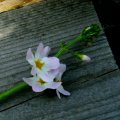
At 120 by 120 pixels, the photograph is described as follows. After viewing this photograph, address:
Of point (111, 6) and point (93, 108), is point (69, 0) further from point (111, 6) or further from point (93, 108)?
point (93, 108)

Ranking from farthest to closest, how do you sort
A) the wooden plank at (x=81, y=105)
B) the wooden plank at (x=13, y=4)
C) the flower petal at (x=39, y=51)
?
the wooden plank at (x=13, y=4) → the flower petal at (x=39, y=51) → the wooden plank at (x=81, y=105)

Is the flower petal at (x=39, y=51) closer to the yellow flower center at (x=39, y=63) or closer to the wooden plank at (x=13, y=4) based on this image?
the yellow flower center at (x=39, y=63)

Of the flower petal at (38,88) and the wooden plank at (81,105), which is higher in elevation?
the flower petal at (38,88)

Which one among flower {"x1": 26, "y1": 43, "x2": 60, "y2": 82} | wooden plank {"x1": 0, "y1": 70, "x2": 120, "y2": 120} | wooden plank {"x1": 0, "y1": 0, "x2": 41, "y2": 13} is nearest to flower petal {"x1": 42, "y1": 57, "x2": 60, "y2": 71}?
flower {"x1": 26, "y1": 43, "x2": 60, "y2": 82}

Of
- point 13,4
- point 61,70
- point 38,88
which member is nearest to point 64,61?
point 61,70

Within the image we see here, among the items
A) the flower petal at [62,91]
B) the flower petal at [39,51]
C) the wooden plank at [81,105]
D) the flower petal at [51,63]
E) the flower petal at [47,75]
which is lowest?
the wooden plank at [81,105]

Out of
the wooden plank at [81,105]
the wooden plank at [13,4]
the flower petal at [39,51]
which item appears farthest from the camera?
the wooden plank at [13,4]

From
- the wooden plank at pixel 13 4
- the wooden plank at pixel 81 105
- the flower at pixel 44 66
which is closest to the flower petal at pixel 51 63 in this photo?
the flower at pixel 44 66

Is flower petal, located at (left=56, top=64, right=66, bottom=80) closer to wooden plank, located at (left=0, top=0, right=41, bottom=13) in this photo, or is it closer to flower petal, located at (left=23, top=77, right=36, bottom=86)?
flower petal, located at (left=23, top=77, right=36, bottom=86)
